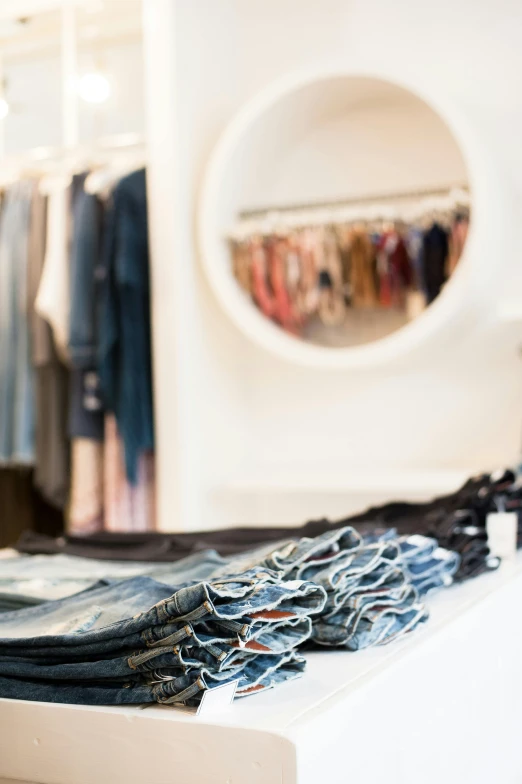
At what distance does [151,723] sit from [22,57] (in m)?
3.30

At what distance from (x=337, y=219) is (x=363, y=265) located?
0.19 meters

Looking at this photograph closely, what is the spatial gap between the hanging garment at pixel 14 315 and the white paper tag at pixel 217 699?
260 centimetres

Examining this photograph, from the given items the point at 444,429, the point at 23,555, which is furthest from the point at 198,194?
the point at 23,555

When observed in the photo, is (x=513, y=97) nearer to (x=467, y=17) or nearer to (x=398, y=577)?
(x=467, y=17)

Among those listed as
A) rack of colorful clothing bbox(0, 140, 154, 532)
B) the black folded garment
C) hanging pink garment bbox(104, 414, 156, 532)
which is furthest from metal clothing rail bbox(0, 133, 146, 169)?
the black folded garment

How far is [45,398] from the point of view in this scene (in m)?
3.33

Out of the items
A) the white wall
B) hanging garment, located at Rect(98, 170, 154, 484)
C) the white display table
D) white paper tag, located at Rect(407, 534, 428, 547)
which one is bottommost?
the white display table

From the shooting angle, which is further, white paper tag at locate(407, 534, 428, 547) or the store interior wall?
the store interior wall

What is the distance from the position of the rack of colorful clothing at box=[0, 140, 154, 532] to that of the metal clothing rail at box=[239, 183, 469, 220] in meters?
0.44

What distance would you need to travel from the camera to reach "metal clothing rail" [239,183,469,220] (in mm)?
3230

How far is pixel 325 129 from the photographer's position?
3490mm

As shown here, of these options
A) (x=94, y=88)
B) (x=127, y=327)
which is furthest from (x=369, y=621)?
(x=94, y=88)

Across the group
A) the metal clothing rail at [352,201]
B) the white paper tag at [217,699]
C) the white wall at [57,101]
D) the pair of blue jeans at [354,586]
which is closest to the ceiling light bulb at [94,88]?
the white wall at [57,101]

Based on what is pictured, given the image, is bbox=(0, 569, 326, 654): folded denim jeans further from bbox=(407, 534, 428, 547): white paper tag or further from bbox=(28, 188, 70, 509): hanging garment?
bbox=(28, 188, 70, 509): hanging garment
